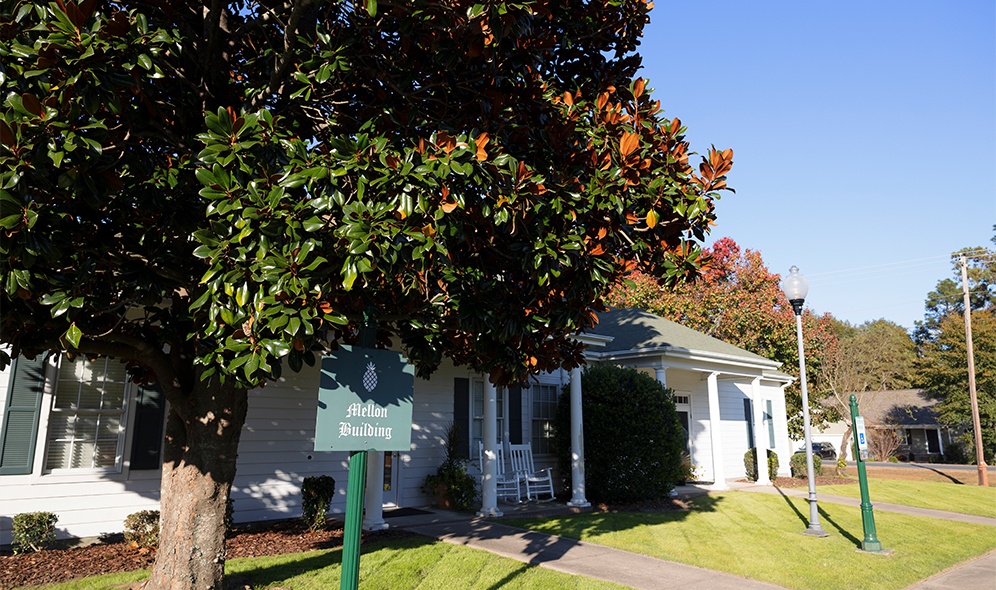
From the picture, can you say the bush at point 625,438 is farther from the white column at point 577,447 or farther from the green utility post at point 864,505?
the green utility post at point 864,505

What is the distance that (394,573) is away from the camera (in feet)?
21.9

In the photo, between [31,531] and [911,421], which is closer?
[31,531]

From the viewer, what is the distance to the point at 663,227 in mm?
5094

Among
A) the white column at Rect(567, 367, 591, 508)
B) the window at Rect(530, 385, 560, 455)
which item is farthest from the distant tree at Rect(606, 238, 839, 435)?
the white column at Rect(567, 367, 591, 508)

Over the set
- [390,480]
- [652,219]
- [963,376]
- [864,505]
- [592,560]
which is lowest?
[592,560]

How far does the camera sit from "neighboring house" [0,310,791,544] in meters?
7.80

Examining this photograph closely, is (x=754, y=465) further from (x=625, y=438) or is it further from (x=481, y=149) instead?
(x=481, y=149)

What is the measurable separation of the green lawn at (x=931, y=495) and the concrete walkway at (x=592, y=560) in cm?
633

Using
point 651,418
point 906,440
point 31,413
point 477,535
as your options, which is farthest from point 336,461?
point 906,440

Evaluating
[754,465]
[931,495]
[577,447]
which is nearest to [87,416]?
[577,447]

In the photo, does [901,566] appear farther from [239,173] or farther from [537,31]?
[239,173]

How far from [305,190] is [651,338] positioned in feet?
43.9

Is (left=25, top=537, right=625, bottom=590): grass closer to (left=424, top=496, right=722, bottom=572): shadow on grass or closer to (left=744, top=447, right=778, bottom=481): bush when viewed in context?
(left=424, top=496, right=722, bottom=572): shadow on grass

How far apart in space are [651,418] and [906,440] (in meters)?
46.2
